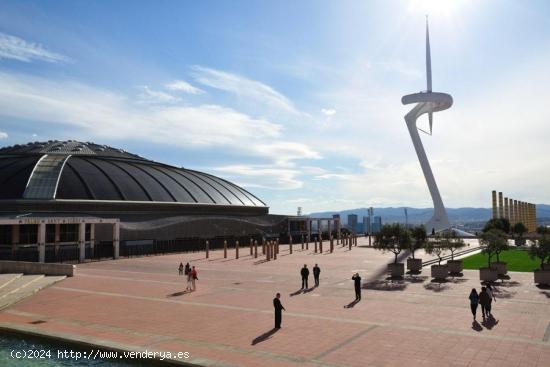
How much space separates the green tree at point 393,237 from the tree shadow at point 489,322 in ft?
43.1

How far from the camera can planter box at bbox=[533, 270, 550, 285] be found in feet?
78.9

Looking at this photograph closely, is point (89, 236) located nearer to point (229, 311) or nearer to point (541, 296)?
point (229, 311)

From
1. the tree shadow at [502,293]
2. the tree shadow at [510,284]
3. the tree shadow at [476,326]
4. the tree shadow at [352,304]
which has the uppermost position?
the tree shadow at [510,284]

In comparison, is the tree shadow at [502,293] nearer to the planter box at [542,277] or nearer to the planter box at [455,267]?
the planter box at [542,277]

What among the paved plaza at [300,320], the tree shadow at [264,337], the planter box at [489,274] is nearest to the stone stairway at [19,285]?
the paved plaza at [300,320]

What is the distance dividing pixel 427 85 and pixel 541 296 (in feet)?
197

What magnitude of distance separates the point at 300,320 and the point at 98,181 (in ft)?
138

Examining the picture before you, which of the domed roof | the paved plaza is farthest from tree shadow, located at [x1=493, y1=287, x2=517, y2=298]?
the domed roof

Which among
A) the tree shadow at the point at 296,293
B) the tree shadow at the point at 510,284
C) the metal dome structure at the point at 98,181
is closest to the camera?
the tree shadow at the point at 296,293

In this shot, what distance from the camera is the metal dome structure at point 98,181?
48312 mm

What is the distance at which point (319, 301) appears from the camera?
66.7ft

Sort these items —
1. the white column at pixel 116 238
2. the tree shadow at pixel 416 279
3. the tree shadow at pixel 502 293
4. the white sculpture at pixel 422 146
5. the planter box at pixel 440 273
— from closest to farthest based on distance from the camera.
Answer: the tree shadow at pixel 502 293, the tree shadow at pixel 416 279, the planter box at pixel 440 273, the white column at pixel 116 238, the white sculpture at pixel 422 146

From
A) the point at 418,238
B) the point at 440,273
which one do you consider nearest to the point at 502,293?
the point at 440,273

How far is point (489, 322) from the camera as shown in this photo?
627 inches
